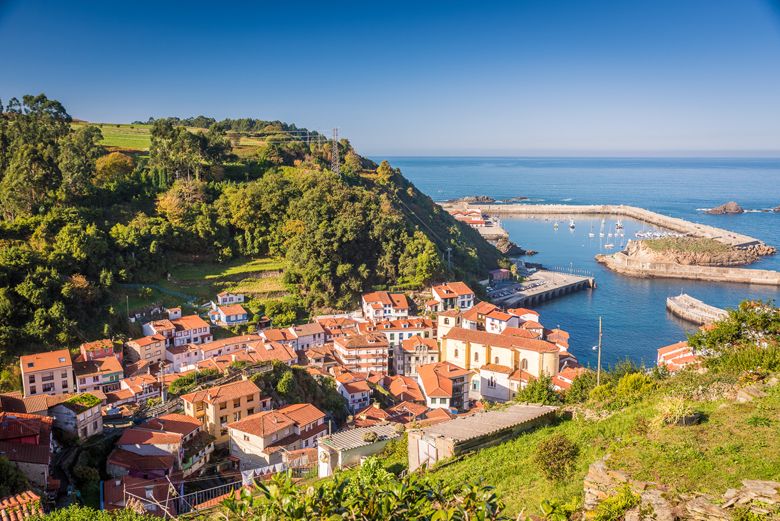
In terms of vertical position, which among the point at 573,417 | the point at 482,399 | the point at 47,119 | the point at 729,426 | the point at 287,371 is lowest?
the point at 482,399

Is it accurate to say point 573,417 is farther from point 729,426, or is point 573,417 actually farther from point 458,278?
point 458,278

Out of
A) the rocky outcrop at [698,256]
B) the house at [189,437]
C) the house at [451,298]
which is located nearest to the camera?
the house at [189,437]

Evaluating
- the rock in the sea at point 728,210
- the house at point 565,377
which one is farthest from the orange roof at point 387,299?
the rock in the sea at point 728,210

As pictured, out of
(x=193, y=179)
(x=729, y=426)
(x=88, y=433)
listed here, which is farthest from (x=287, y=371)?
(x=193, y=179)

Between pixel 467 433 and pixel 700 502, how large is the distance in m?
5.29

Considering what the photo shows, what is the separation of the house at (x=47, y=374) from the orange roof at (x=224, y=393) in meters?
6.81

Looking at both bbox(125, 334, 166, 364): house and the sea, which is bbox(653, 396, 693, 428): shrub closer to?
bbox(125, 334, 166, 364): house

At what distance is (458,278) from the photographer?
1710 inches

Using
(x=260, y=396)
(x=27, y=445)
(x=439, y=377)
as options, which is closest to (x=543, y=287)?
(x=439, y=377)

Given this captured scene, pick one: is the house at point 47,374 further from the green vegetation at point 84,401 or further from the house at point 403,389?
the house at point 403,389

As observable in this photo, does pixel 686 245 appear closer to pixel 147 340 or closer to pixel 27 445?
pixel 147 340

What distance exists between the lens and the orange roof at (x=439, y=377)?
2605 cm

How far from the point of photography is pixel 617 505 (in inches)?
264

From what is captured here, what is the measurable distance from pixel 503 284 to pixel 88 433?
4086 centimetres
